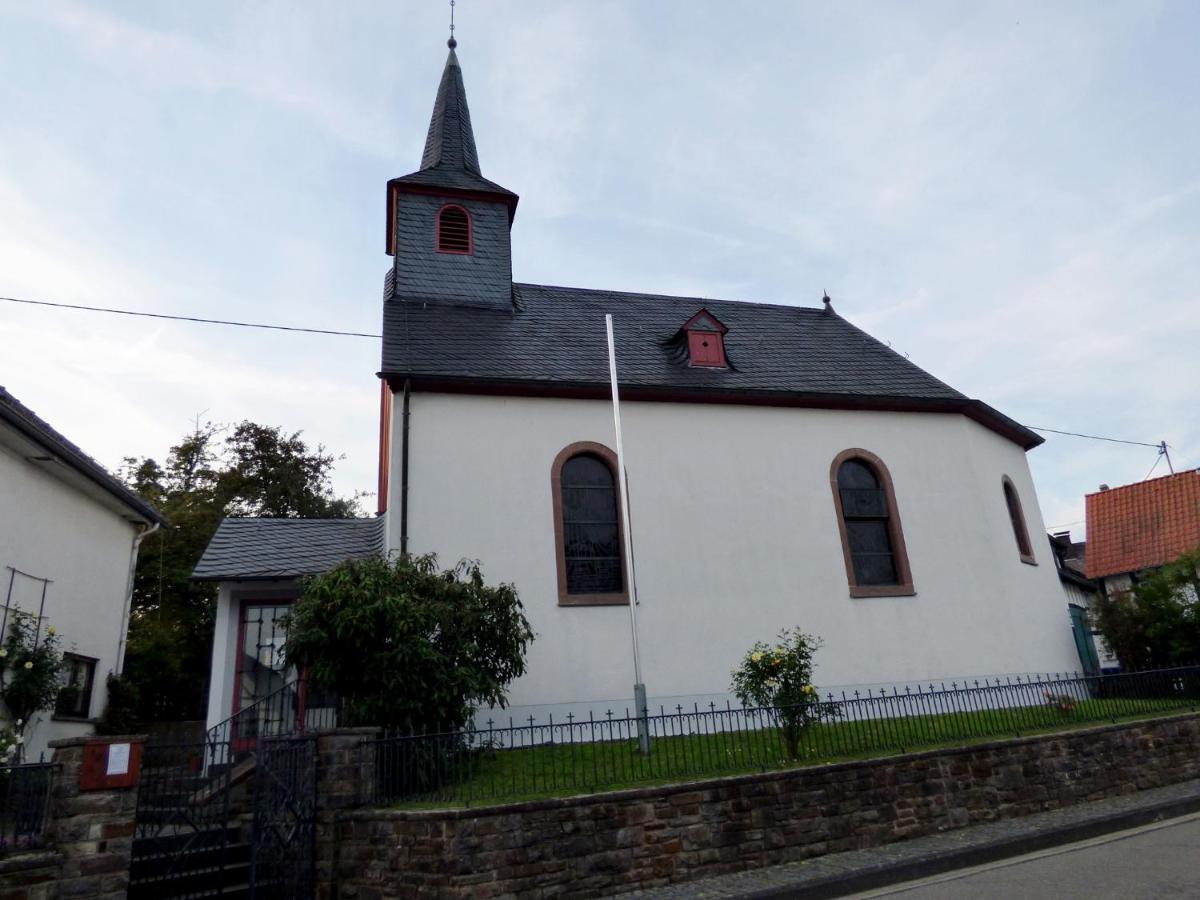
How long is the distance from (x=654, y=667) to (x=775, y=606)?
A: 92.5 inches

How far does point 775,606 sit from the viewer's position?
43.3 ft

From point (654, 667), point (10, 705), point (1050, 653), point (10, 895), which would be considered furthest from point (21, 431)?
point (1050, 653)

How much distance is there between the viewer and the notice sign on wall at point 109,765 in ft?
20.3

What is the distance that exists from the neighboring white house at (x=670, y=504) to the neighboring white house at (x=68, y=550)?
8.02ft

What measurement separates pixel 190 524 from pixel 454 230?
1486cm

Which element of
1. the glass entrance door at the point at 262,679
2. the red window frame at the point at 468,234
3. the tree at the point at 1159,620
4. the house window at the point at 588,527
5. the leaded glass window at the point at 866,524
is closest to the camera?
the glass entrance door at the point at 262,679

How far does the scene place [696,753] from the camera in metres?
8.78

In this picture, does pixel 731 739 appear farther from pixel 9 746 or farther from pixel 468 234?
pixel 468 234

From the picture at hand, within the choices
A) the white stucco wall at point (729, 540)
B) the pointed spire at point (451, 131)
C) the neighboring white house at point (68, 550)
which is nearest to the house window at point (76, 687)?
the neighboring white house at point (68, 550)

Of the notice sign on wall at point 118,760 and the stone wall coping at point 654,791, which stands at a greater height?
the notice sign on wall at point 118,760

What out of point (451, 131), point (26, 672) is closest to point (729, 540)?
point (26, 672)

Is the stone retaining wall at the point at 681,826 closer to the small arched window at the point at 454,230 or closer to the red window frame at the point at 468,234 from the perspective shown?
the red window frame at the point at 468,234

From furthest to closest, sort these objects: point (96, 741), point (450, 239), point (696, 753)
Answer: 1. point (450, 239)
2. point (696, 753)
3. point (96, 741)

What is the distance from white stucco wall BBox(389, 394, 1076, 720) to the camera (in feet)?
40.0
